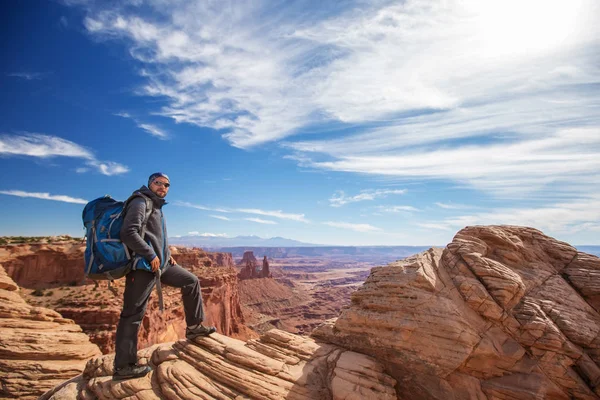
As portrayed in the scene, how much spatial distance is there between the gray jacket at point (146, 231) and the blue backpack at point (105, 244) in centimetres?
17

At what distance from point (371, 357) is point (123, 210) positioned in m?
6.42

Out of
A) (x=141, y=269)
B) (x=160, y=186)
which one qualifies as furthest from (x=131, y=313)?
(x=160, y=186)

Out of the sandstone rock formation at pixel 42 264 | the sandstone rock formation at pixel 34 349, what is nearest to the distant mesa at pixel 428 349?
the sandstone rock formation at pixel 34 349

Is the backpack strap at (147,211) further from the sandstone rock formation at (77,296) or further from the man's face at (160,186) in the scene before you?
the sandstone rock formation at (77,296)

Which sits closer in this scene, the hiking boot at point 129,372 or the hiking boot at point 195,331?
the hiking boot at point 129,372

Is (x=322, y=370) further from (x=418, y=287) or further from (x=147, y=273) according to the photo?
(x=147, y=273)

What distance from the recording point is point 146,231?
20.5ft

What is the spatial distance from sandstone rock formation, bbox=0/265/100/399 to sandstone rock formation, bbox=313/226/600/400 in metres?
11.5

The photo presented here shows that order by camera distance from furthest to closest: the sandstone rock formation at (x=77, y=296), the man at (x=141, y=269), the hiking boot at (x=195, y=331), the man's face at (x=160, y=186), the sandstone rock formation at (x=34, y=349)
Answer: the sandstone rock formation at (x=77, y=296) → the sandstone rock formation at (x=34, y=349) → the hiking boot at (x=195, y=331) → the man's face at (x=160, y=186) → the man at (x=141, y=269)

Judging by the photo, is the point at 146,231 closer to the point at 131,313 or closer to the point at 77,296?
the point at 131,313

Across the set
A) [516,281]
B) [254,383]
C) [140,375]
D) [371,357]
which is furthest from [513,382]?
[140,375]

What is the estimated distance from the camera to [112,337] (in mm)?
25125

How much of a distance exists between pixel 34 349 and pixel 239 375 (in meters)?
12.8

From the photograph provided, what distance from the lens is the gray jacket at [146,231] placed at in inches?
226
